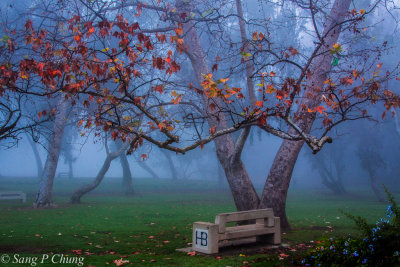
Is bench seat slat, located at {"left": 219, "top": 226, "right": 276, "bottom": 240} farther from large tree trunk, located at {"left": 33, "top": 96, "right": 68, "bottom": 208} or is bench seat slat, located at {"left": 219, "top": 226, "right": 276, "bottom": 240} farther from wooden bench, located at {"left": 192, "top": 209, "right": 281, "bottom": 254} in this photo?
large tree trunk, located at {"left": 33, "top": 96, "right": 68, "bottom": 208}

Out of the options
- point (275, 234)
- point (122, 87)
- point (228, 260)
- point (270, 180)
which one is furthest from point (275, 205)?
point (122, 87)

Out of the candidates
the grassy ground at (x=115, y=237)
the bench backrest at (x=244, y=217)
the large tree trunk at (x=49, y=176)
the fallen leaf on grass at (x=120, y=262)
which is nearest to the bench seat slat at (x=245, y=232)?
the bench backrest at (x=244, y=217)

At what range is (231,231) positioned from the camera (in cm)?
862

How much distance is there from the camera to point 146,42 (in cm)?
815

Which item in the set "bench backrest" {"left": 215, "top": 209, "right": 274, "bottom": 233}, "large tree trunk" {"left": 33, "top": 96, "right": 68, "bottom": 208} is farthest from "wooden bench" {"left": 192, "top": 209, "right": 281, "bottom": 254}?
"large tree trunk" {"left": 33, "top": 96, "right": 68, "bottom": 208}

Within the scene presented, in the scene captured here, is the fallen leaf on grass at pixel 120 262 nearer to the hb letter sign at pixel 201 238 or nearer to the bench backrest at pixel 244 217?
the hb letter sign at pixel 201 238

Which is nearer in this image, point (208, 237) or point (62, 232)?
point (208, 237)

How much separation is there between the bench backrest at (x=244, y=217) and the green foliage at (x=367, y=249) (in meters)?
2.26

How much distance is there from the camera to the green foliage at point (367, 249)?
18.3 feet

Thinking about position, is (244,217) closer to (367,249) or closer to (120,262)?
(120,262)

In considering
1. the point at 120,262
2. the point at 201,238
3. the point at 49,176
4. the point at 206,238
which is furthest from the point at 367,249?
the point at 49,176

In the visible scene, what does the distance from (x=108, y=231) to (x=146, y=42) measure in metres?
6.41

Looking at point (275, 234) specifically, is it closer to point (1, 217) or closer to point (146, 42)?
point (146, 42)

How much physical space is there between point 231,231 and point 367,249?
11.0ft
